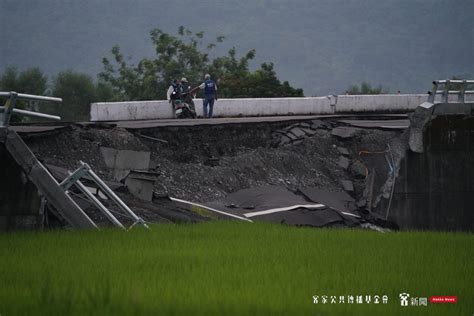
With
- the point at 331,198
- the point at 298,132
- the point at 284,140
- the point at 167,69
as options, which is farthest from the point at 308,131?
the point at 167,69

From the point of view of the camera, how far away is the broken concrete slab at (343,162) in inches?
1329

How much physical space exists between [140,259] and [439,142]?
18.1 m

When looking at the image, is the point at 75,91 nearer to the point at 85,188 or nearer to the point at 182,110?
the point at 182,110

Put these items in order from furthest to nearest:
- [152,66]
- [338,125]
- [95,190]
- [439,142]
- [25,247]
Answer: [152,66] → [338,125] → [439,142] → [95,190] → [25,247]

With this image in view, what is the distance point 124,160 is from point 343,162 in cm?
995

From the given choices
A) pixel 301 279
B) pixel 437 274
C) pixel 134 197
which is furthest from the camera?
pixel 134 197

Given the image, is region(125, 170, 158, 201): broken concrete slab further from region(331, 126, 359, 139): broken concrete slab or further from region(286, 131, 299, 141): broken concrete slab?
region(331, 126, 359, 139): broken concrete slab

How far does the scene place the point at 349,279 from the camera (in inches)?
511

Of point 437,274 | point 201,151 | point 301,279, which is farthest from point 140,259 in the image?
point 201,151

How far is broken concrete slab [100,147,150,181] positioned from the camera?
25.8m

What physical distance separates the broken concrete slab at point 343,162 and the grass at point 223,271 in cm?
1448

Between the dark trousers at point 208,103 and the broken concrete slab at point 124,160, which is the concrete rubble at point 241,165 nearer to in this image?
the broken concrete slab at point 124,160

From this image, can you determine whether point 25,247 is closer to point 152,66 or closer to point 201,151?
point 201,151

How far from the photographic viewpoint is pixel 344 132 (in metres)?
35.6
